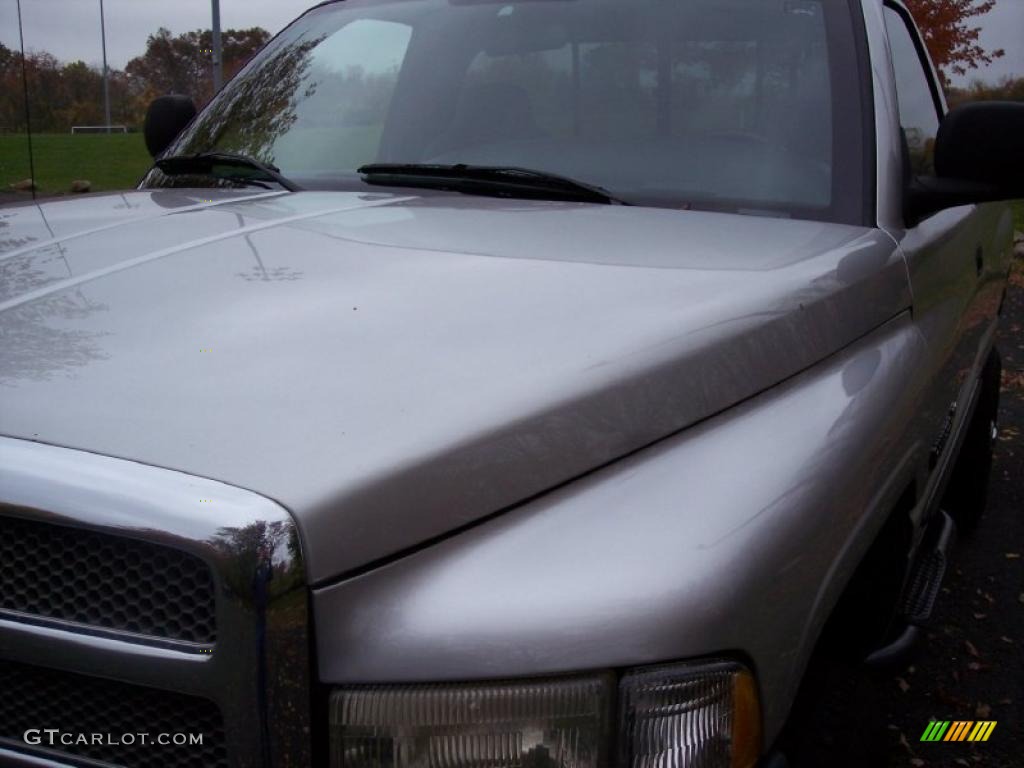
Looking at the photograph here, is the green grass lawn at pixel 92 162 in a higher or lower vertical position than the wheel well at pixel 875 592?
higher

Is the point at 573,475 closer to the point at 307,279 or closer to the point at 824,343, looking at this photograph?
Result: the point at 307,279

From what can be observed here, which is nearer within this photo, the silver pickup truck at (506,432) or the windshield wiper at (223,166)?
the silver pickup truck at (506,432)

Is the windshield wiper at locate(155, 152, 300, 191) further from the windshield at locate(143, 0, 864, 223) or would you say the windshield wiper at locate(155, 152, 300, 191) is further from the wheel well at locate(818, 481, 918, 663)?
the wheel well at locate(818, 481, 918, 663)

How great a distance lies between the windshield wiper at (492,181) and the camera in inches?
94.9

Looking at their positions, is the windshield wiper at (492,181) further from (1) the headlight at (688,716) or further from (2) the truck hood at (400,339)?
(1) the headlight at (688,716)

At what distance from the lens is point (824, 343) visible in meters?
1.88

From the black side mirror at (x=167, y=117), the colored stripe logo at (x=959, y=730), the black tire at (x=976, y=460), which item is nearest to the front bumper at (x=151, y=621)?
the colored stripe logo at (x=959, y=730)

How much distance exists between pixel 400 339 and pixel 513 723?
53 centimetres

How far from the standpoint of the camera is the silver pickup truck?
3.71 ft

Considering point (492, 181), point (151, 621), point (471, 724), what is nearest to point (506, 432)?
point (471, 724)

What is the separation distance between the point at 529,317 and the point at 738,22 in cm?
134

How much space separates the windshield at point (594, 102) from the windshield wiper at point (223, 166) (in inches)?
1.6

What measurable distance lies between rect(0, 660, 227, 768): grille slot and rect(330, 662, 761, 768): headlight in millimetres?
139

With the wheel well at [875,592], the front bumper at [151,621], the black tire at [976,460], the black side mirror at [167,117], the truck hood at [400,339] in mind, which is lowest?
the black tire at [976,460]
